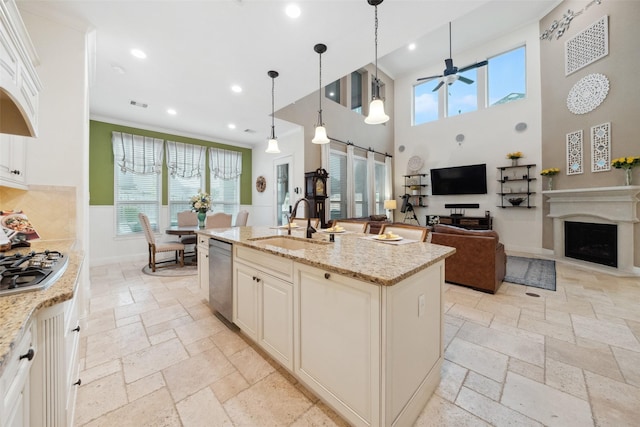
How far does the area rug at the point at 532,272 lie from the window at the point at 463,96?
14.1ft

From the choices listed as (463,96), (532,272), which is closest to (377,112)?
(532,272)

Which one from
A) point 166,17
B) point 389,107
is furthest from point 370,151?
point 166,17

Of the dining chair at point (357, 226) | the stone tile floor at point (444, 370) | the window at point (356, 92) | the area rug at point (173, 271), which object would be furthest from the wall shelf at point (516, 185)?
the area rug at point (173, 271)

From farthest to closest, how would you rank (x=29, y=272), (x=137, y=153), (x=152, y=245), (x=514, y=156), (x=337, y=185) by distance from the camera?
(x=337, y=185) < (x=514, y=156) < (x=137, y=153) < (x=152, y=245) < (x=29, y=272)

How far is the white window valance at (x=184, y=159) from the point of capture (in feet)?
18.4

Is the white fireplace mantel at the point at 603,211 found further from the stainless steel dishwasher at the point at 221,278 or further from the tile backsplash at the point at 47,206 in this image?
the tile backsplash at the point at 47,206

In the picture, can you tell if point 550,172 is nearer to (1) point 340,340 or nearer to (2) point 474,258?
(2) point 474,258

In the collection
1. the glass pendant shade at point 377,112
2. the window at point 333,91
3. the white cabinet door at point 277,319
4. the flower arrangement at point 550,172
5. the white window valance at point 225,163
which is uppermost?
the window at point 333,91

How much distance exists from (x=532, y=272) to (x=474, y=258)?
5.94 feet

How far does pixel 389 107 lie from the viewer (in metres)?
8.26

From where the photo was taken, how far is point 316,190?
5219 mm

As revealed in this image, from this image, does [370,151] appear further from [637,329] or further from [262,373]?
[262,373]

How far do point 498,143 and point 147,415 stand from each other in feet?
26.5

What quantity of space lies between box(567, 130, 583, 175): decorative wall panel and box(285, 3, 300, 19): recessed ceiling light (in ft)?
19.3
